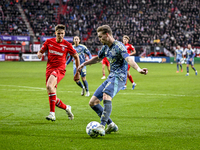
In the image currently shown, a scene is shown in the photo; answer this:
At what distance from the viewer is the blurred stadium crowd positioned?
43.8m

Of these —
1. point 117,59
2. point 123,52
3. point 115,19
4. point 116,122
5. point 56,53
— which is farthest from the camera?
point 115,19

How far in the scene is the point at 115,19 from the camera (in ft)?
156

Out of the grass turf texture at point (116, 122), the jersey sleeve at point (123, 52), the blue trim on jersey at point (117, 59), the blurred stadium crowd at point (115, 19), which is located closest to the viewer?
the grass turf texture at point (116, 122)

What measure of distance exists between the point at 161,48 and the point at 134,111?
35127mm

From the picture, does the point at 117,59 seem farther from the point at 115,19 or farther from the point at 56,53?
the point at 115,19

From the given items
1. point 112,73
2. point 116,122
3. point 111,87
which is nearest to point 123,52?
point 112,73

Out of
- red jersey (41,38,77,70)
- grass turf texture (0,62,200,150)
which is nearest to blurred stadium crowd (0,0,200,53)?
grass turf texture (0,62,200,150)

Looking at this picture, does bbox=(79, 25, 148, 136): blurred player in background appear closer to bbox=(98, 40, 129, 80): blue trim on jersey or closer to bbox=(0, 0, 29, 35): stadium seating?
bbox=(98, 40, 129, 80): blue trim on jersey

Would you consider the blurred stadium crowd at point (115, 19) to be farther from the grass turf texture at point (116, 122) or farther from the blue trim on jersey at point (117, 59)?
the blue trim on jersey at point (117, 59)

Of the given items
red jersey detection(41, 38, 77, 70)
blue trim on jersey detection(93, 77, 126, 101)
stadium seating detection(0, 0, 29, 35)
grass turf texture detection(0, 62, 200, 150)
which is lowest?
grass turf texture detection(0, 62, 200, 150)

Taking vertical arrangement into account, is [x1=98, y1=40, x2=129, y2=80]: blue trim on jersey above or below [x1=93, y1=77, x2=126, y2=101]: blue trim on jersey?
above

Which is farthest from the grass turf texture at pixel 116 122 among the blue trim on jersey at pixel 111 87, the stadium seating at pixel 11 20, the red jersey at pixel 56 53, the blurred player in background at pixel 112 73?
the stadium seating at pixel 11 20

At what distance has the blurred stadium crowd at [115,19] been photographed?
43.8m

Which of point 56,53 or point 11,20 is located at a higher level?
point 11,20
